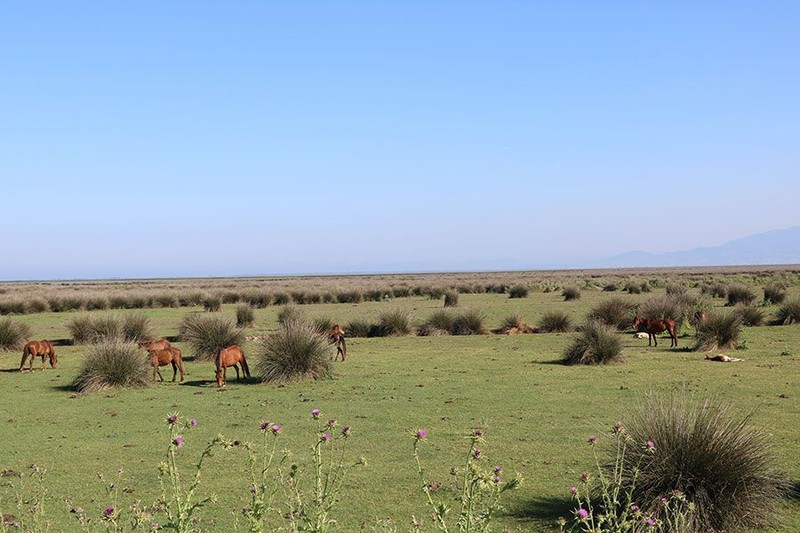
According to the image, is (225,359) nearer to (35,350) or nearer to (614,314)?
(35,350)

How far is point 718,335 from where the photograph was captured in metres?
21.0

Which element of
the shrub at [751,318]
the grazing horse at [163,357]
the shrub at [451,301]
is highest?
the grazing horse at [163,357]

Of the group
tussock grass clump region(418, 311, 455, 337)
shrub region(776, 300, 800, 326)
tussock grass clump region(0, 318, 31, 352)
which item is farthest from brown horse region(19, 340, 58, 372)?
shrub region(776, 300, 800, 326)

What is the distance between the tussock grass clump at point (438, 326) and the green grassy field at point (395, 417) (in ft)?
19.8

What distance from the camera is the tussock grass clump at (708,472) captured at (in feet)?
23.5

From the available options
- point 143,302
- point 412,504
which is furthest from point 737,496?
point 143,302

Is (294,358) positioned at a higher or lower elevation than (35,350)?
lower

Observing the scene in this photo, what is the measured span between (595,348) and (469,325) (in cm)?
981

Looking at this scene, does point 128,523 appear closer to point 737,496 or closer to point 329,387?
point 737,496

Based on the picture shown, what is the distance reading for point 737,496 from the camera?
23.8 feet

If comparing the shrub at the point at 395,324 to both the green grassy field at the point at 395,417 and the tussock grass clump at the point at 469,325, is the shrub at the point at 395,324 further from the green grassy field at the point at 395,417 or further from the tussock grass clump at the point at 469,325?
the green grassy field at the point at 395,417

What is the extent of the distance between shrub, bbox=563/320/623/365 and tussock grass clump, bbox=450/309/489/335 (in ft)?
29.0

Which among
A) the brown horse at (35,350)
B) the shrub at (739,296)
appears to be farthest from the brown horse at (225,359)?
the shrub at (739,296)

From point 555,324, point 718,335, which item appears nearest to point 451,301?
point 555,324
